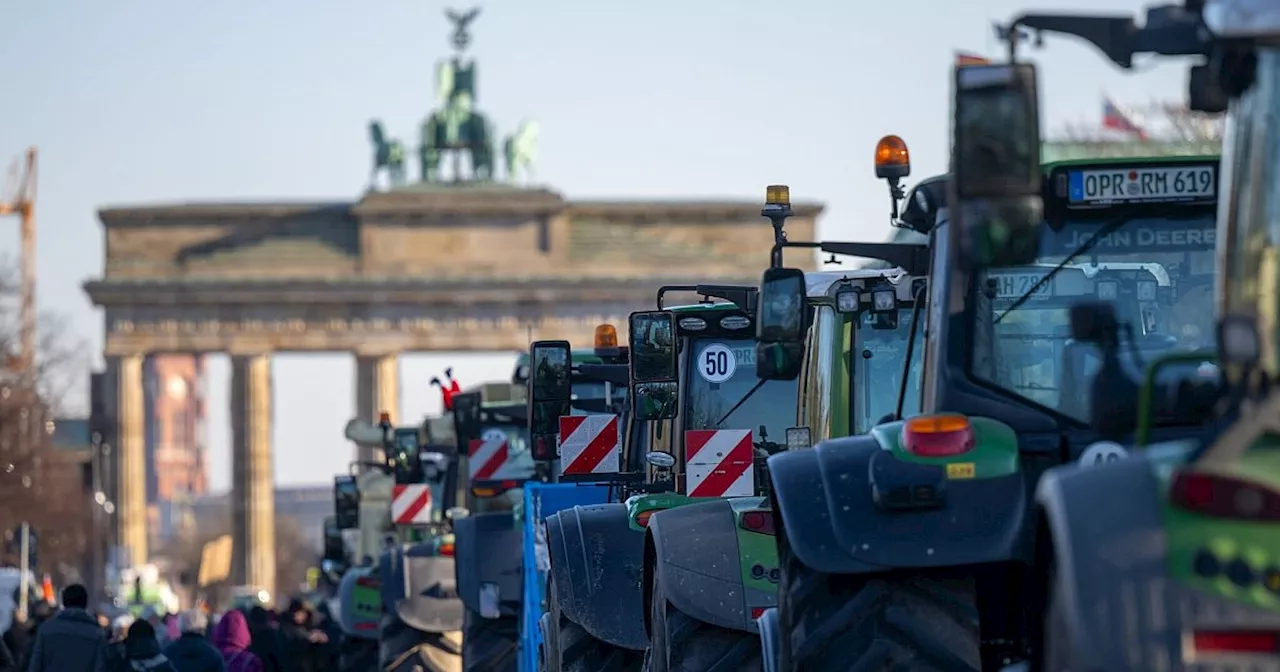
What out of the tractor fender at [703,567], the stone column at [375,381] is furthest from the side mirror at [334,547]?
the stone column at [375,381]

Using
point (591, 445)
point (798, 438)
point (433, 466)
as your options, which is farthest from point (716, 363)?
point (433, 466)

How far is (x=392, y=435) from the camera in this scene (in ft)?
94.1

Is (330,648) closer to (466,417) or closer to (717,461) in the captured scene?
(466,417)

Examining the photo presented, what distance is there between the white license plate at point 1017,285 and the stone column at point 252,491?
8526 centimetres

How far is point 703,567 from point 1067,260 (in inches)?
66.4

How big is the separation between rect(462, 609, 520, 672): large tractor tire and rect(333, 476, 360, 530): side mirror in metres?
9.55

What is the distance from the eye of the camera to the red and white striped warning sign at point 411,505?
2589cm

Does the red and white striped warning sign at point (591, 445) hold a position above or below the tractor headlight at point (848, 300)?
below

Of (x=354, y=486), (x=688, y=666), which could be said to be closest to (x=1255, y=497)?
(x=688, y=666)

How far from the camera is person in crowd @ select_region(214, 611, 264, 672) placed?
2009cm

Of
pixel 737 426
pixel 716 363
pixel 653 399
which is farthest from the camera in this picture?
pixel 716 363

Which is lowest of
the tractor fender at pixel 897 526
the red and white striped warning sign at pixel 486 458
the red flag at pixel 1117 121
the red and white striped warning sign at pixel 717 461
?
the red and white striped warning sign at pixel 486 458

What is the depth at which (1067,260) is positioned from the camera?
374 inches

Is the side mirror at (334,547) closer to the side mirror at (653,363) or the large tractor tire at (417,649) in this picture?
the large tractor tire at (417,649)
